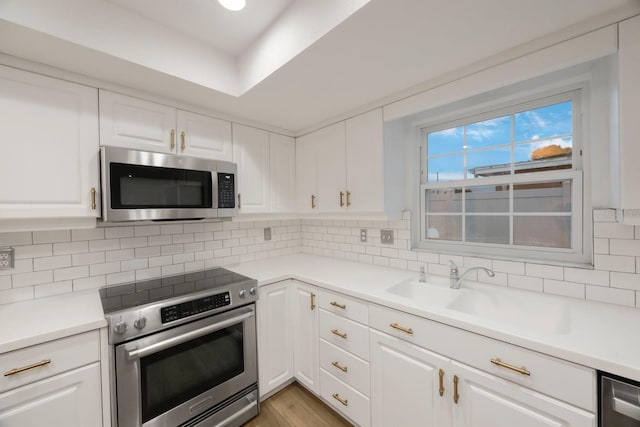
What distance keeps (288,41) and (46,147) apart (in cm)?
133

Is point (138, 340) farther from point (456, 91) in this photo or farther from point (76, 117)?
point (456, 91)

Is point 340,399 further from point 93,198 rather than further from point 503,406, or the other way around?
point 93,198

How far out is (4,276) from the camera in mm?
1397

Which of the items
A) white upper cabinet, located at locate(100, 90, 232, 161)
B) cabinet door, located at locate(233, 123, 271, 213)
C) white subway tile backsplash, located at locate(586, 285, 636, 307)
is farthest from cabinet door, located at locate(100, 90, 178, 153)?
white subway tile backsplash, located at locate(586, 285, 636, 307)

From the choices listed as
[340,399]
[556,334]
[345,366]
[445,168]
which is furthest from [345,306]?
[445,168]

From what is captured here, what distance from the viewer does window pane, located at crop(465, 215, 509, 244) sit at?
165 cm

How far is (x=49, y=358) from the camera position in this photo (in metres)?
1.11

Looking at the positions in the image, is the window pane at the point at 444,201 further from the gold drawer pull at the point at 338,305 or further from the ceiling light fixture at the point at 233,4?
the ceiling light fixture at the point at 233,4

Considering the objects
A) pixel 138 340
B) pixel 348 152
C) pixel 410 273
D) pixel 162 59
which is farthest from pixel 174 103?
pixel 410 273

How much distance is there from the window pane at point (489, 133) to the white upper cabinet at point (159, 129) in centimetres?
175

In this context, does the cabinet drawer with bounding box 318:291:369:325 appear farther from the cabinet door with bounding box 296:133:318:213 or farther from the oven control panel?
the cabinet door with bounding box 296:133:318:213

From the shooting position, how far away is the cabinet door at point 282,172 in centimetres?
231

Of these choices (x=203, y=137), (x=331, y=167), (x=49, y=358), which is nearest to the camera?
(x=49, y=358)

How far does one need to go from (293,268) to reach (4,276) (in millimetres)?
1648
